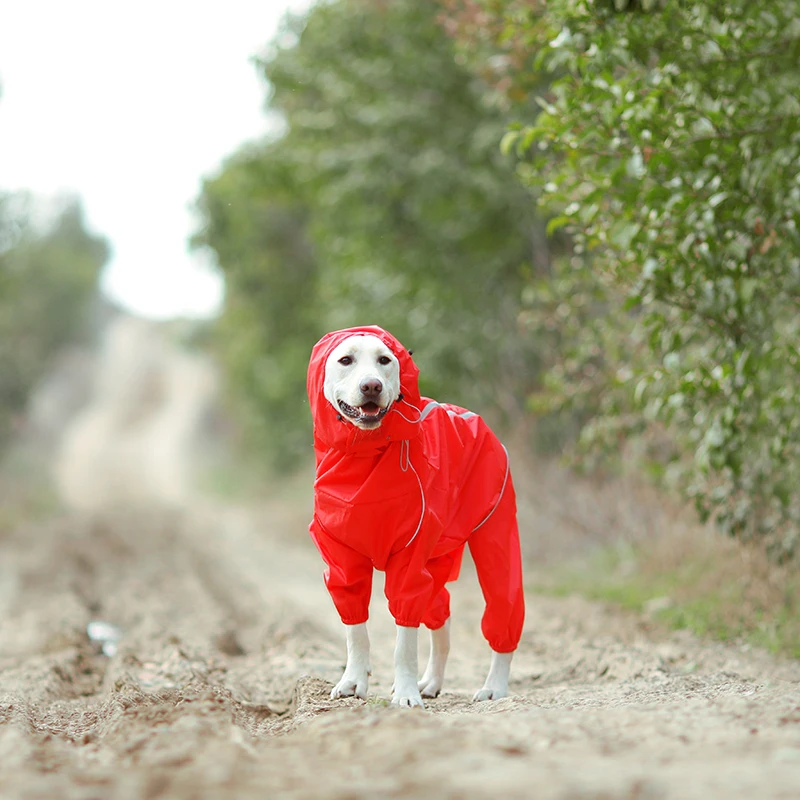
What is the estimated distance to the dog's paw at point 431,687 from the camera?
16.9ft

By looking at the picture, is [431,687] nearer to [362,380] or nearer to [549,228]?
[362,380]

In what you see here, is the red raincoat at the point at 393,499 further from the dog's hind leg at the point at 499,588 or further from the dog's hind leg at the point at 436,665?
the dog's hind leg at the point at 436,665

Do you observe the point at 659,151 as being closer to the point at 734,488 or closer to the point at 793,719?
the point at 734,488

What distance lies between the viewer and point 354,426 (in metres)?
4.41

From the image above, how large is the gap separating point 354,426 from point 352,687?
1248mm

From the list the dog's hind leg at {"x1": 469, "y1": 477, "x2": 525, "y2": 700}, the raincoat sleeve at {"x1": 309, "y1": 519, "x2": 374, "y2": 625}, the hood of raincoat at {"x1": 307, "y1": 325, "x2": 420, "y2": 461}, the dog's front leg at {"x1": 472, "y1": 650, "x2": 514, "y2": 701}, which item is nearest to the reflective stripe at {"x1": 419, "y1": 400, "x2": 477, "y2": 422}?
the hood of raincoat at {"x1": 307, "y1": 325, "x2": 420, "y2": 461}

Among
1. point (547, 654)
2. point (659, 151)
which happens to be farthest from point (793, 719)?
point (547, 654)

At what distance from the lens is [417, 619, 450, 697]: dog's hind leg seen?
515 cm

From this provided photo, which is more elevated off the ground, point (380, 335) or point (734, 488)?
point (380, 335)

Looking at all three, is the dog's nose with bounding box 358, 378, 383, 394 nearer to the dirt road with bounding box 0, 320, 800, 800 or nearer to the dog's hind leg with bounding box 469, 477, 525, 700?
the dog's hind leg with bounding box 469, 477, 525, 700

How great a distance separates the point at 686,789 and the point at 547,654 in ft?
14.6

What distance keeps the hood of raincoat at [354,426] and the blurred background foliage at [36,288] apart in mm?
17492

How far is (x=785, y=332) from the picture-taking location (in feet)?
20.3

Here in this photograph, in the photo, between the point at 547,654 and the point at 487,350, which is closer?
the point at 547,654
